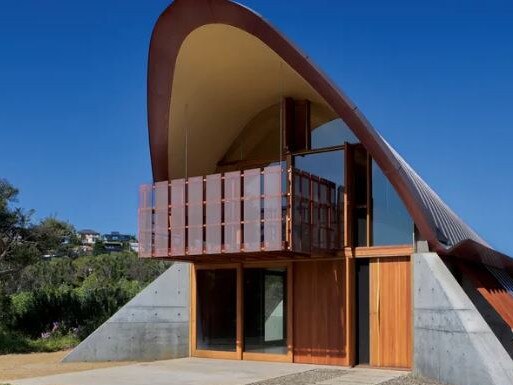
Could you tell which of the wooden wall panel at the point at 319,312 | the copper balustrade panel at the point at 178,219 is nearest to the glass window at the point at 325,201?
the wooden wall panel at the point at 319,312

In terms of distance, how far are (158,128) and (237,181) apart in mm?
3708

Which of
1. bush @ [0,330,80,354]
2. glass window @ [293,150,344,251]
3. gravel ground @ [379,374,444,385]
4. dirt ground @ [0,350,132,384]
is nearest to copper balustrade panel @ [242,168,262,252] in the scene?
glass window @ [293,150,344,251]

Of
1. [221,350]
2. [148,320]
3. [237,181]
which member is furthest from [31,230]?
[237,181]

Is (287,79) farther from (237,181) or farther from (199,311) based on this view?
(199,311)

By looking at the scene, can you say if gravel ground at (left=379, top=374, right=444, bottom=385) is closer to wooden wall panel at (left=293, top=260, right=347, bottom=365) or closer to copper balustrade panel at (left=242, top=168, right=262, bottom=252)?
wooden wall panel at (left=293, top=260, right=347, bottom=365)

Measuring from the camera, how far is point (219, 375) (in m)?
12.7

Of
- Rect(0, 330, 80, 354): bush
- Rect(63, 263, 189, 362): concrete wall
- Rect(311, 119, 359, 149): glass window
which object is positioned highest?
Rect(311, 119, 359, 149): glass window

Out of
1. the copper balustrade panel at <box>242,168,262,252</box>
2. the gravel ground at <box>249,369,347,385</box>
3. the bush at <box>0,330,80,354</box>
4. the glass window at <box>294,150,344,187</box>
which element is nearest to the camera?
the gravel ground at <box>249,369,347,385</box>

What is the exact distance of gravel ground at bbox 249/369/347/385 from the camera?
38.0 ft

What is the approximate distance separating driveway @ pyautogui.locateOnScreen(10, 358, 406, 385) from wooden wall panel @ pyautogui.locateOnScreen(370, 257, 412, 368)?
412 millimetres

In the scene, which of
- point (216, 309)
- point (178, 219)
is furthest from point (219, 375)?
point (216, 309)

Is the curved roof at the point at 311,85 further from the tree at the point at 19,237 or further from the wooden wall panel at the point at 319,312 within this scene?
the tree at the point at 19,237

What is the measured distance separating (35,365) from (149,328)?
2.68 m

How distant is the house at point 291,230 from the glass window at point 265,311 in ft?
0.10
